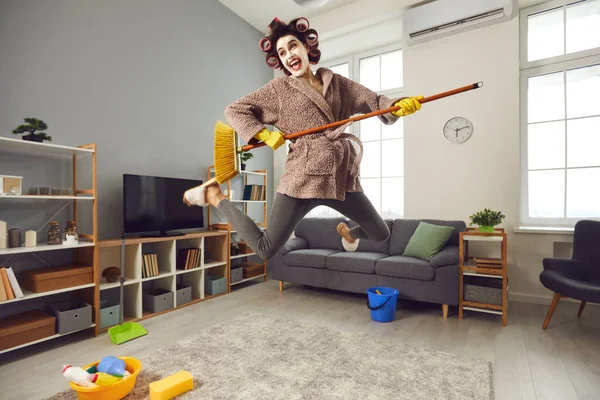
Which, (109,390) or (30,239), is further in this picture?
(30,239)

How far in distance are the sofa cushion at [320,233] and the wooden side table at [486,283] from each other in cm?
144

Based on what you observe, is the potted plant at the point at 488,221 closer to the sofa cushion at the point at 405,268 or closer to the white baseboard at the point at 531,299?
the sofa cushion at the point at 405,268

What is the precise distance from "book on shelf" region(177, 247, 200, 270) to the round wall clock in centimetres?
308

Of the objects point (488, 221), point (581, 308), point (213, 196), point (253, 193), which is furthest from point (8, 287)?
point (581, 308)

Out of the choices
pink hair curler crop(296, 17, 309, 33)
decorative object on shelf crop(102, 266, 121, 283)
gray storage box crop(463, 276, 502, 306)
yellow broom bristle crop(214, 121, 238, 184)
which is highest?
pink hair curler crop(296, 17, 309, 33)

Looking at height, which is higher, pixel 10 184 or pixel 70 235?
pixel 10 184

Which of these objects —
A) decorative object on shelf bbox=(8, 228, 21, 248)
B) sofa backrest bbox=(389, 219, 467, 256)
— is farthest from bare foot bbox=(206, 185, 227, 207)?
sofa backrest bbox=(389, 219, 467, 256)

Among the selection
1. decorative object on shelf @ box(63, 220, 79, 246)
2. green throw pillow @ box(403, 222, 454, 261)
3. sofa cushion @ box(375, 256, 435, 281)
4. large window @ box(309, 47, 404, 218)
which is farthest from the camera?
large window @ box(309, 47, 404, 218)

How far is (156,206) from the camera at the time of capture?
3.30m

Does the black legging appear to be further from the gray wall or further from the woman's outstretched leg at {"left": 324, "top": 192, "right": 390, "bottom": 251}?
the gray wall

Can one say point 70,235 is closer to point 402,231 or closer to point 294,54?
point 294,54

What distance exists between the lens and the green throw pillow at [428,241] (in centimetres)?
330

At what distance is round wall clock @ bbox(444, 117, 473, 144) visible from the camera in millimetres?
3805

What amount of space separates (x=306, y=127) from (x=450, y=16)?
3.25m
